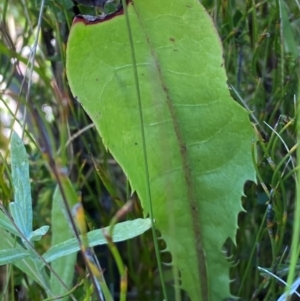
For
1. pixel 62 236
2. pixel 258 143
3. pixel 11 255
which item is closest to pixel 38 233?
pixel 11 255

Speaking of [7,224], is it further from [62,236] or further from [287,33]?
[287,33]

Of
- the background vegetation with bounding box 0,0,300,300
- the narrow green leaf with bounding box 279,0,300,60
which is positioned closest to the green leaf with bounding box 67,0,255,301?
the background vegetation with bounding box 0,0,300,300

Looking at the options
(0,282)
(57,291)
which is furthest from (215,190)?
(0,282)

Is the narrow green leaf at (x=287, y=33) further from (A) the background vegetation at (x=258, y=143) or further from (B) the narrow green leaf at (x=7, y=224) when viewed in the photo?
(B) the narrow green leaf at (x=7, y=224)

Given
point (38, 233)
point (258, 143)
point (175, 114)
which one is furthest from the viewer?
point (258, 143)

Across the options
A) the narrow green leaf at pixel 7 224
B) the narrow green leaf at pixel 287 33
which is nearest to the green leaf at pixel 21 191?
the narrow green leaf at pixel 7 224

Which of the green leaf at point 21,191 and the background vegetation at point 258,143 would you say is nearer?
the green leaf at point 21,191

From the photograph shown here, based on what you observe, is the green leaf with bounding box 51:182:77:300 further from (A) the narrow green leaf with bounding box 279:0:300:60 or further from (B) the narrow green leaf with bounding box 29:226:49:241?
(A) the narrow green leaf with bounding box 279:0:300:60
